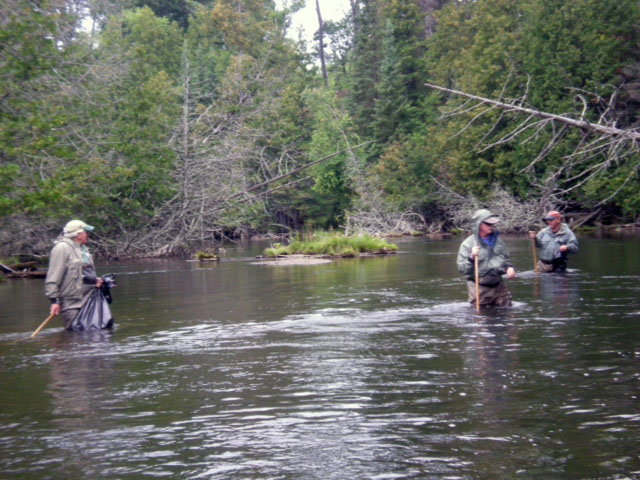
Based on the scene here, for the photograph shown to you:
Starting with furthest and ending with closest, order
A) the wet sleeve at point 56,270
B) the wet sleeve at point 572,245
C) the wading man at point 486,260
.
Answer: the wet sleeve at point 572,245 → the wading man at point 486,260 → the wet sleeve at point 56,270

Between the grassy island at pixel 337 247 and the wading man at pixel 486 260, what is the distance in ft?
55.9

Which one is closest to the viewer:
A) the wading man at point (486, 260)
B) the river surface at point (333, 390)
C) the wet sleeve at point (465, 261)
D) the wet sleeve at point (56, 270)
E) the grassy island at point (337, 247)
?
the river surface at point (333, 390)

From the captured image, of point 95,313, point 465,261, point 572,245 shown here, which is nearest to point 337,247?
point 572,245

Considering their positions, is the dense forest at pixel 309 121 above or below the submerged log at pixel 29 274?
above

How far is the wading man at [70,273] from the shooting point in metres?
13.4

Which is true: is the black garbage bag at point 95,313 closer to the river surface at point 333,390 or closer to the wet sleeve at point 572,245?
the river surface at point 333,390

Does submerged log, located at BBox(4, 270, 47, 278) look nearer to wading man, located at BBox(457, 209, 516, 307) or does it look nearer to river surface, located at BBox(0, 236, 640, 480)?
river surface, located at BBox(0, 236, 640, 480)

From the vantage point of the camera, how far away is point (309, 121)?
6650 cm

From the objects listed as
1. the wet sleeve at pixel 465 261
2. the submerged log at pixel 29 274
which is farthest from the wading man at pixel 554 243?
the submerged log at pixel 29 274

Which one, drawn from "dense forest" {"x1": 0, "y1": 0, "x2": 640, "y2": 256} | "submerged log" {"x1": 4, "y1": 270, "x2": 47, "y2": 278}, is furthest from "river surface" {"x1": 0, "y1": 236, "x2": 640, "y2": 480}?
"submerged log" {"x1": 4, "y1": 270, "x2": 47, "y2": 278}

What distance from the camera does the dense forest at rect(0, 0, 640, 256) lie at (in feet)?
72.9

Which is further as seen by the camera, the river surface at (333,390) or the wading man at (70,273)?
the wading man at (70,273)

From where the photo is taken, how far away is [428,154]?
2373 inches

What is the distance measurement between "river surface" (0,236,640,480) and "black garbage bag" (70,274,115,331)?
0.94ft
